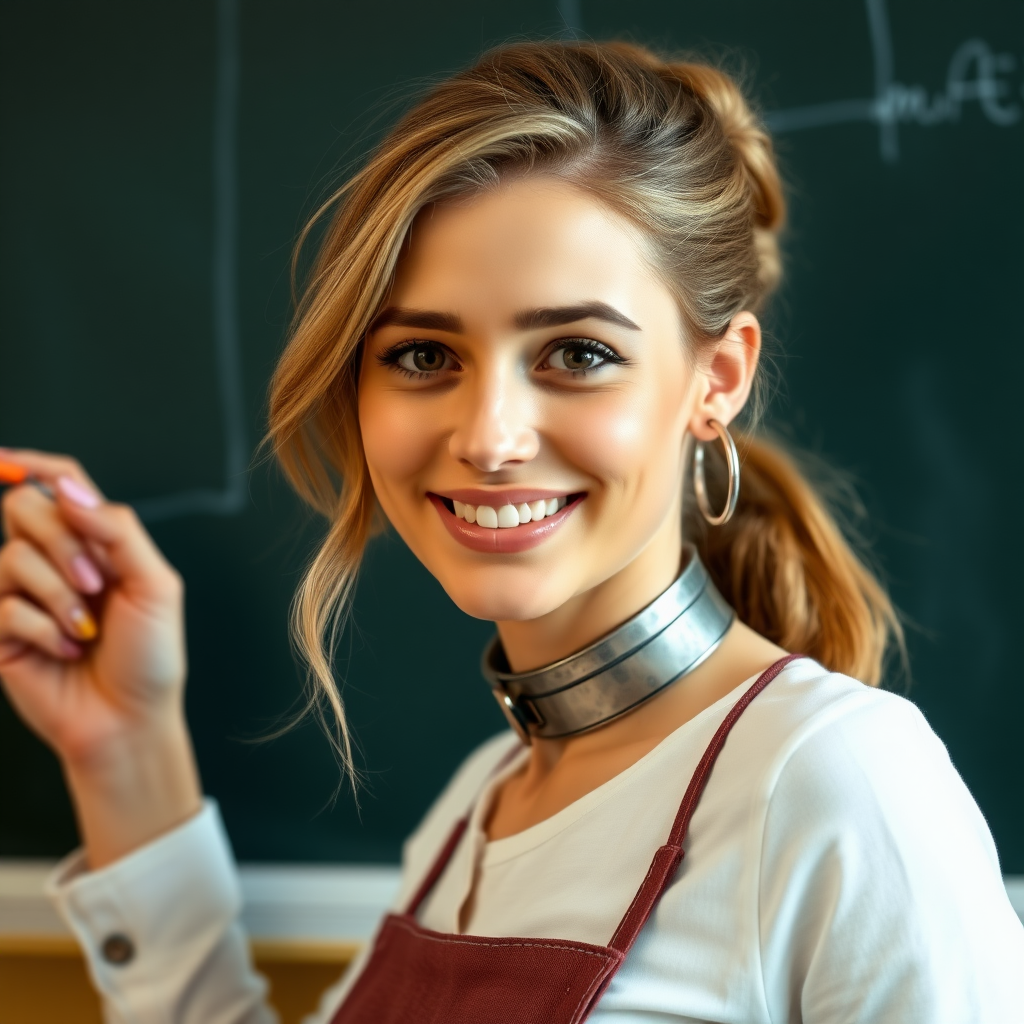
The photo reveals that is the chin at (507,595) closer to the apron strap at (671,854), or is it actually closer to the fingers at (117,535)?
the apron strap at (671,854)

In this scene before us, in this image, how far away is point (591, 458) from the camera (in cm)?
81

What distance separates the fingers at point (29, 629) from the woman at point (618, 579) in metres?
0.42

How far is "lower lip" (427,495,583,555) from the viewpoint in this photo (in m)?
0.83

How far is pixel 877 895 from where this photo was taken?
27.0 inches

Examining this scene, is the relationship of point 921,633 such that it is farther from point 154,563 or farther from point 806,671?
point 154,563

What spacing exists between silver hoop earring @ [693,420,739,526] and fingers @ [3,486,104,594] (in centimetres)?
72

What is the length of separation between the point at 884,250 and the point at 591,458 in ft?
1.75

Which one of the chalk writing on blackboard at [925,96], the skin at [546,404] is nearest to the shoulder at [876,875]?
the skin at [546,404]

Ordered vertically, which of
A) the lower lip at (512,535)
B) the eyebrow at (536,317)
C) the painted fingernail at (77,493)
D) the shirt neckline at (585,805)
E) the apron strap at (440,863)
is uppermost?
the eyebrow at (536,317)

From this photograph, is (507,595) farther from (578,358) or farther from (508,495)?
(578,358)

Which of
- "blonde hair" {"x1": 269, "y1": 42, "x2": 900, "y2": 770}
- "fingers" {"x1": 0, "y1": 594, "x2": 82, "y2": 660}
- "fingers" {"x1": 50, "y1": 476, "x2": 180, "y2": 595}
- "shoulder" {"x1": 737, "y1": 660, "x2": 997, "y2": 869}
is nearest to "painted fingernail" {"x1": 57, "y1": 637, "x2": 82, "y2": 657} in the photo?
"fingers" {"x1": 0, "y1": 594, "x2": 82, "y2": 660}

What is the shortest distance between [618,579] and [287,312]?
0.57 metres

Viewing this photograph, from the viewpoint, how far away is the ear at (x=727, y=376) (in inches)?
35.7

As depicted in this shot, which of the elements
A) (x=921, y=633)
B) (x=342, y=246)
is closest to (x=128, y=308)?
(x=342, y=246)
